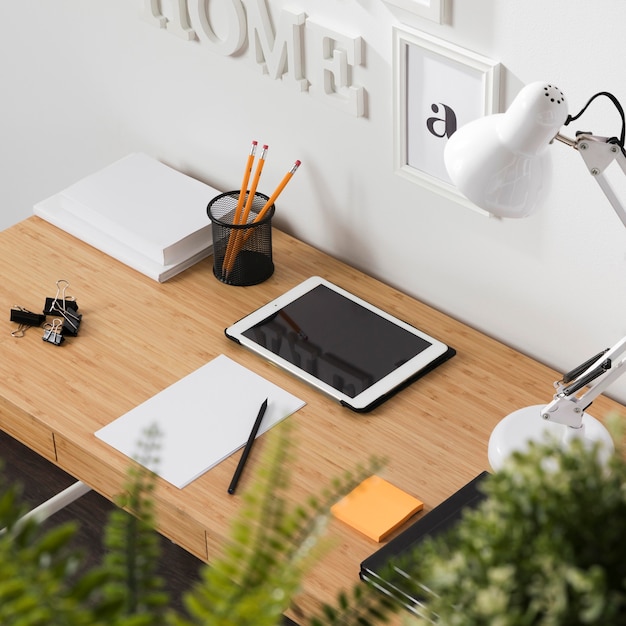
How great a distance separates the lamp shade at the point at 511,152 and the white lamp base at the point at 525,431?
0.39 metres

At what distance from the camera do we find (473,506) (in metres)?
1.48

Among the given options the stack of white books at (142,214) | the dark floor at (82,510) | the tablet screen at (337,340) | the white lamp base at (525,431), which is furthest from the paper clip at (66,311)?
the white lamp base at (525,431)

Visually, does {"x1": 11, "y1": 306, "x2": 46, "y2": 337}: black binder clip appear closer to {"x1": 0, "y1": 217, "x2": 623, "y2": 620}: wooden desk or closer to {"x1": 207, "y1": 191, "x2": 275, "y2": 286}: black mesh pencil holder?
{"x1": 0, "y1": 217, "x2": 623, "y2": 620}: wooden desk

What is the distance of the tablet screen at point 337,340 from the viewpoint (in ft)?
5.72

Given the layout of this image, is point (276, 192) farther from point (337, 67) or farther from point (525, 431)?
point (525, 431)

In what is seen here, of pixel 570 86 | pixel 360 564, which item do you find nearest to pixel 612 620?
pixel 360 564

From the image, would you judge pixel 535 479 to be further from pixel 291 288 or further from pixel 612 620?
pixel 291 288

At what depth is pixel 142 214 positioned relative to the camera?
2061 millimetres

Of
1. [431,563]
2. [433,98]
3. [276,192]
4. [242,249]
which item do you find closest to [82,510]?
[242,249]

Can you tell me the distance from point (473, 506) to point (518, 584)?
1.00 metres

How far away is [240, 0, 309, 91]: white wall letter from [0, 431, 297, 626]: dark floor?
924mm

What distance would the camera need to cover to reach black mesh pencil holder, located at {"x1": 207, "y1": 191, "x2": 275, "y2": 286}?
6.26 feet

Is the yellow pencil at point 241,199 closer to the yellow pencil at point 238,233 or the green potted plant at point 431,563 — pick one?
the yellow pencil at point 238,233

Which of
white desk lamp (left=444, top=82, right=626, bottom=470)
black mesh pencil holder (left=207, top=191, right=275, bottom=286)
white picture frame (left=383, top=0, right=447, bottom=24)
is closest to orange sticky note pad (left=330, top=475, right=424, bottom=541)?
white desk lamp (left=444, top=82, right=626, bottom=470)
